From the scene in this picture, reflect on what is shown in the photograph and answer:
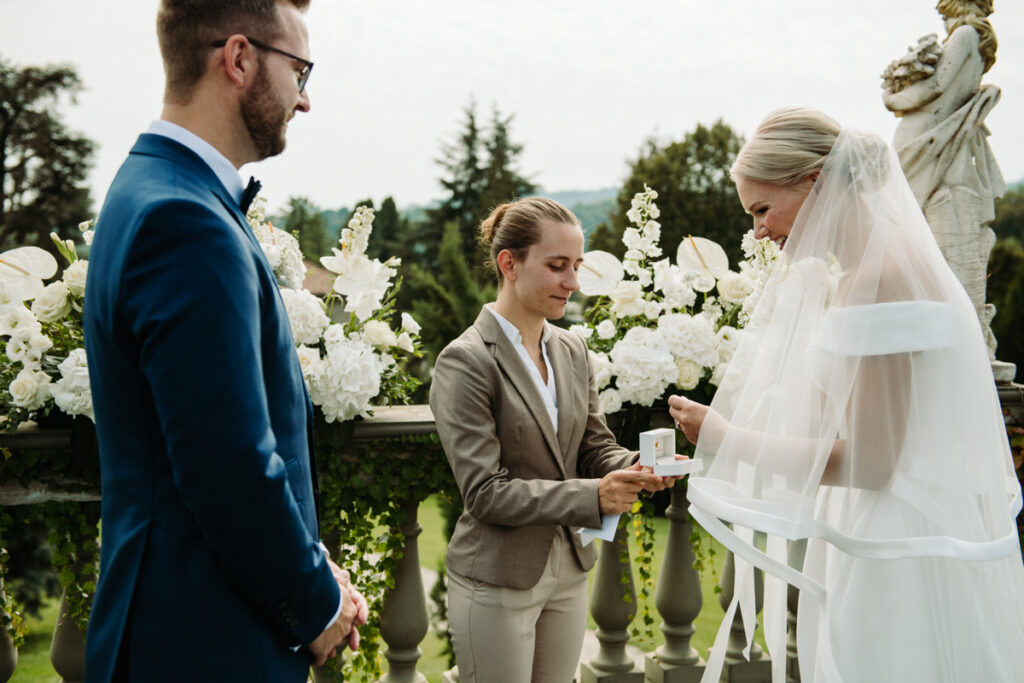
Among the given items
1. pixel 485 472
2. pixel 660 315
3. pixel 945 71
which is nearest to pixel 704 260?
pixel 660 315

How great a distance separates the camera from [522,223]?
2742 mm

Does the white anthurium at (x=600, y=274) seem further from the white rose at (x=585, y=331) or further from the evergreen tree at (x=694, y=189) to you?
the evergreen tree at (x=694, y=189)

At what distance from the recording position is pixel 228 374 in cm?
139

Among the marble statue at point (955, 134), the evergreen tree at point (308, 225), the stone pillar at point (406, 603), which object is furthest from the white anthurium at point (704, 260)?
the evergreen tree at point (308, 225)

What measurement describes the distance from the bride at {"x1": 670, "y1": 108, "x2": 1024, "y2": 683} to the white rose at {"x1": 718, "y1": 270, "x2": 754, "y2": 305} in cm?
106

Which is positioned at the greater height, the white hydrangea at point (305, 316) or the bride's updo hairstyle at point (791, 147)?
the bride's updo hairstyle at point (791, 147)

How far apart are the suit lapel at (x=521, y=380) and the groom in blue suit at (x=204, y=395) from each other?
96 centimetres

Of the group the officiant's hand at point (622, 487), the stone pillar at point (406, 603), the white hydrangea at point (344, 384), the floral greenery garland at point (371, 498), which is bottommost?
the stone pillar at point (406, 603)

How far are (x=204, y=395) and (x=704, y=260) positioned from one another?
2672 millimetres

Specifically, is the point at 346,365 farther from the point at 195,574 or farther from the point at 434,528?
the point at 434,528

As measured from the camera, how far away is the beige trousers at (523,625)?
2516mm

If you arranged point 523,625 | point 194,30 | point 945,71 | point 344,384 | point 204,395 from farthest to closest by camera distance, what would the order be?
point 945,71, point 344,384, point 523,625, point 194,30, point 204,395

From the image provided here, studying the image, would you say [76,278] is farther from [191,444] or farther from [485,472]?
[191,444]

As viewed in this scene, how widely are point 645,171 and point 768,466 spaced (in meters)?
29.8
